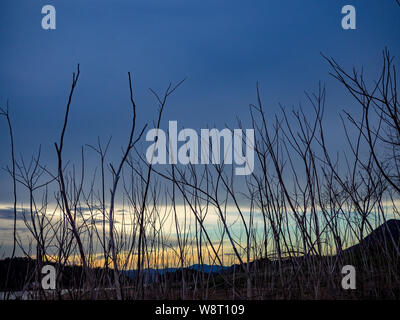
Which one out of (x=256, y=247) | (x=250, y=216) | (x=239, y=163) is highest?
(x=239, y=163)

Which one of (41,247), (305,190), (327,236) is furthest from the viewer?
(327,236)

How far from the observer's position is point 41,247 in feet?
4.30

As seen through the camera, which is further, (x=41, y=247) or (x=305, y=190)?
(x=305, y=190)

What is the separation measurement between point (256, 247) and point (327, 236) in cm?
64

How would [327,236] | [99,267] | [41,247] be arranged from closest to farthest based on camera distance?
[41,247] → [99,267] → [327,236]
